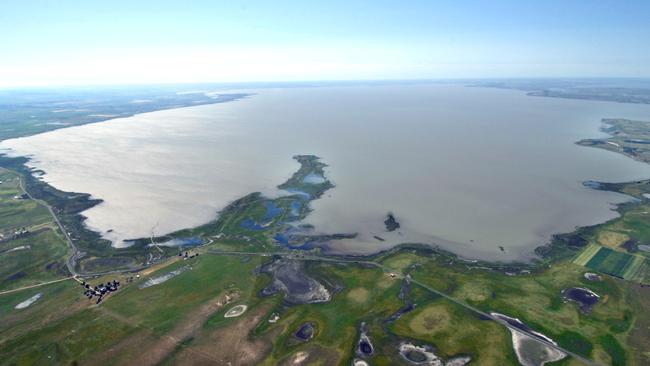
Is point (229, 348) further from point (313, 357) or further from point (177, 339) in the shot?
point (313, 357)

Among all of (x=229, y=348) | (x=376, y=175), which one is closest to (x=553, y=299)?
(x=229, y=348)

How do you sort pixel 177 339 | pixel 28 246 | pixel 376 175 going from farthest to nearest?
pixel 376 175, pixel 28 246, pixel 177 339

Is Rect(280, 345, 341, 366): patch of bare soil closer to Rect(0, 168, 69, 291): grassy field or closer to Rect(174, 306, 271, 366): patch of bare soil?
Rect(174, 306, 271, 366): patch of bare soil

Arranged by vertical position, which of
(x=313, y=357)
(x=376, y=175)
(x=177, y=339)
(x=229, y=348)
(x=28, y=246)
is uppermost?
(x=376, y=175)

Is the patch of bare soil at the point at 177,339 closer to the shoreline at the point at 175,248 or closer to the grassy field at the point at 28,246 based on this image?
the shoreline at the point at 175,248

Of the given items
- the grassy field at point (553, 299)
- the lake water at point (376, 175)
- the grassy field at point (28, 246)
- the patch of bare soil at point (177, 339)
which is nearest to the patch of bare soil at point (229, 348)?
the patch of bare soil at point (177, 339)

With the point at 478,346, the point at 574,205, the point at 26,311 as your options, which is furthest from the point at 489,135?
the point at 26,311

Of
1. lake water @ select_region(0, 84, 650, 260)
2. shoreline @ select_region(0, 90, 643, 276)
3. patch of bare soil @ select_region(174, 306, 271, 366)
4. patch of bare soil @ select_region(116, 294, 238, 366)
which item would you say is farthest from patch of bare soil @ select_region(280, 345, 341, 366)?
lake water @ select_region(0, 84, 650, 260)

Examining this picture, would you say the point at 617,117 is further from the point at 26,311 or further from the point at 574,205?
the point at 26,311
